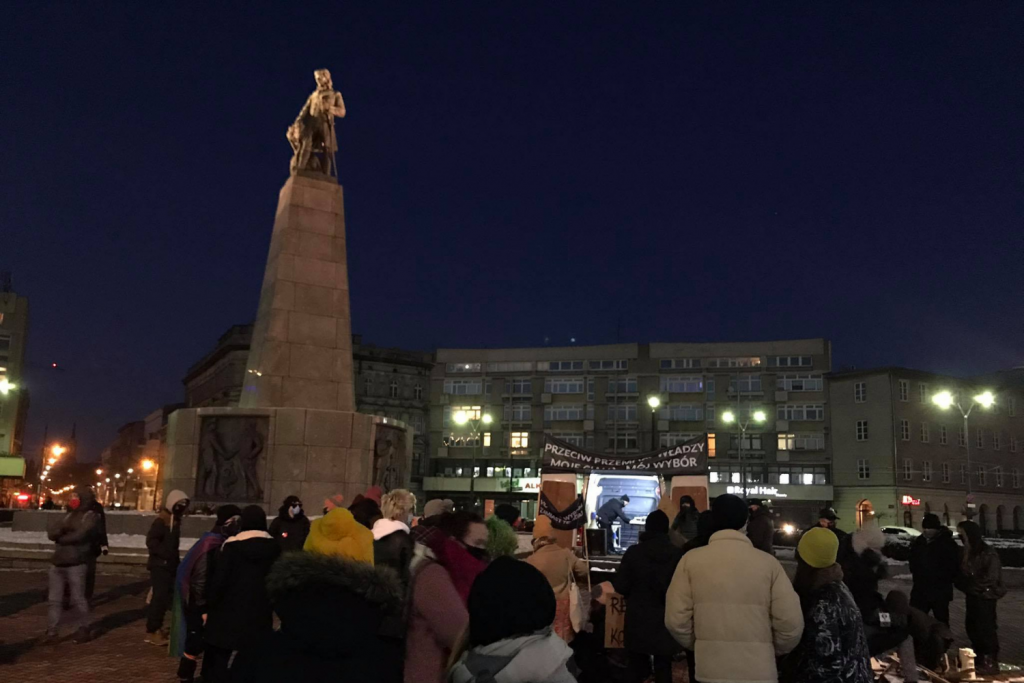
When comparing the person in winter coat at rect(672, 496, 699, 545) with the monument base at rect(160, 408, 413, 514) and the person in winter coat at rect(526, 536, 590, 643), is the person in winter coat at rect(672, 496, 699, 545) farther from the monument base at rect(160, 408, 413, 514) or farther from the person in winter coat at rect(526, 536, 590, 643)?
the monument base at rect(160, 408, 413, 514)

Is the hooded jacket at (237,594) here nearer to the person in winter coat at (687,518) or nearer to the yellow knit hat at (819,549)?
the yellow knit hat at (819,549)

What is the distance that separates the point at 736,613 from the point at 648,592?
2040 millimetres

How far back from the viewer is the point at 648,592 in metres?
6.60

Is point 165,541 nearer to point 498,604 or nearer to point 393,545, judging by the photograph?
point 393,545

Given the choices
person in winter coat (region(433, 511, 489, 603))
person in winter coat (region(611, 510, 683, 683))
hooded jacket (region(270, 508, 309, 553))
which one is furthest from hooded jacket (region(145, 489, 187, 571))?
person in winter coat (region(433, 511, 489, 603))

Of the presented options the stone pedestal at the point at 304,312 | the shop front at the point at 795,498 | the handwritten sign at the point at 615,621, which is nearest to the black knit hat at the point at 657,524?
the handwritten sign at the point at 615,621

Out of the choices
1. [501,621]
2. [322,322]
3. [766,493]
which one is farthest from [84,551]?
[766,493]

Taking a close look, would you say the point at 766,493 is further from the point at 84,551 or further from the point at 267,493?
the point at 84,551

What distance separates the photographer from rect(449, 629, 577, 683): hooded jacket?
115 inches

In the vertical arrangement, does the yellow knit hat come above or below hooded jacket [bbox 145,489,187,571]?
above

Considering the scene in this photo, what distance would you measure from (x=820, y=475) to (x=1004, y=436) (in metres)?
14.9

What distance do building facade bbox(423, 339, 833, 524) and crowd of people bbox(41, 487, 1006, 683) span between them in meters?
52.7

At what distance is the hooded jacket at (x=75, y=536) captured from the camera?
981 cm

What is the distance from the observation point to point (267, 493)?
1716cm
